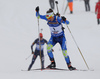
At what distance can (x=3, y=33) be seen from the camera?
14.0 metres

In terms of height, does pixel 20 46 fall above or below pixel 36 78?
above

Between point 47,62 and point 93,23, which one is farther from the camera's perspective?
point 93,23

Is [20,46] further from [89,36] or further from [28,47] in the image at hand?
[89,36]

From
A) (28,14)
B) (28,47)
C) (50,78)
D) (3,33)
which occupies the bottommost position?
(50,78)

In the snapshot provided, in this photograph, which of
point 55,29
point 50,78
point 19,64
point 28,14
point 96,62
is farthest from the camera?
point 28,14

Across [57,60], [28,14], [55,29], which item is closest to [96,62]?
[57,60]

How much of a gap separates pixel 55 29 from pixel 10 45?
21.4 ft

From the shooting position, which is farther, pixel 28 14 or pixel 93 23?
pixel 28 14

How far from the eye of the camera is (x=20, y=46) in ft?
39.6

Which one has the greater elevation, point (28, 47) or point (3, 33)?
point (3, 33)

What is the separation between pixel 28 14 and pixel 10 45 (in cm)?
615

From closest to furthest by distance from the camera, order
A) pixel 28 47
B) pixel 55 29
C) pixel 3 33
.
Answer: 1. pixel 55 29
2. pixel 28 47
3. pixel 3 33

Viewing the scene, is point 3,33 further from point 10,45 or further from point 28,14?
point 28,14

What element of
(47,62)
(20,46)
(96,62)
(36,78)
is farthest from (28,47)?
(36,78)
